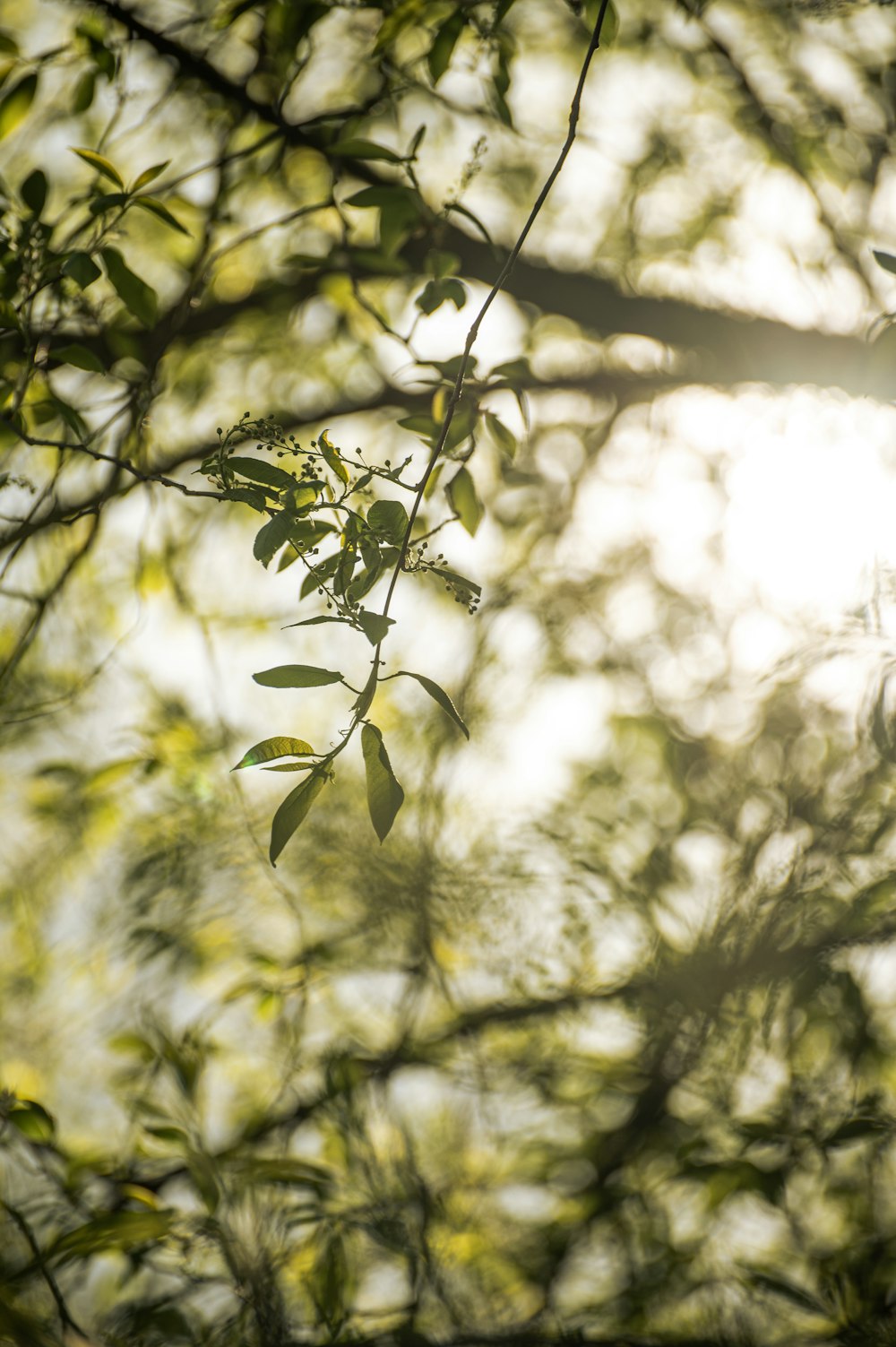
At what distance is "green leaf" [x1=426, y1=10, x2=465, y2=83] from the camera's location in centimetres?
75

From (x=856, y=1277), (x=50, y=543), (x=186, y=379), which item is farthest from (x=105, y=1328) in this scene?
(x=186, y=379)

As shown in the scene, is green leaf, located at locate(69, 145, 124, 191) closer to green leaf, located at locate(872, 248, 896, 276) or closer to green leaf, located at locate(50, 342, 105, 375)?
green leaf, located at locate(50, 342, 105, 375)

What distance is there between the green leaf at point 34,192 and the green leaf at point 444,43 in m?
0.38

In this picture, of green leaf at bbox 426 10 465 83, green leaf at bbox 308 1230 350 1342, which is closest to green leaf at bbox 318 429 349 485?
green leaf at bbox 426 10 465 83

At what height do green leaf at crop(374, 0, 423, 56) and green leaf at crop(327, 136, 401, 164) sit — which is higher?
green leaf at crop(374, 0, 423, 56)

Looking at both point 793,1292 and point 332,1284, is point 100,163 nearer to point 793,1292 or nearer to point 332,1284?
point 332,1284

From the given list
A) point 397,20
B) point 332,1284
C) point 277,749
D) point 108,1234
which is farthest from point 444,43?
point 332,1284

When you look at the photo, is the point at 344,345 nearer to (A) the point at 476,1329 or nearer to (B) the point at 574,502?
(B) the point at 574,502

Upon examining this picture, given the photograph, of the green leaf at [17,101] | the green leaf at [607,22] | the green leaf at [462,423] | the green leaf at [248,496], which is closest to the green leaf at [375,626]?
the green leaf at [248,496]

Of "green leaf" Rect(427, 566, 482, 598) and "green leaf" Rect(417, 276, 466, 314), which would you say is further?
"green leaf" Rect(417, 276, 466, 314)

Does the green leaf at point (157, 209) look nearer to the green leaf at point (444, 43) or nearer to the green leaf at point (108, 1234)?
the green leaf at point (444, 43)

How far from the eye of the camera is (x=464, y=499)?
739 mm

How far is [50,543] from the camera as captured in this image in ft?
4.23

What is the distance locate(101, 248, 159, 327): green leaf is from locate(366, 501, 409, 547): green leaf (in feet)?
1.23
